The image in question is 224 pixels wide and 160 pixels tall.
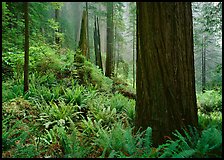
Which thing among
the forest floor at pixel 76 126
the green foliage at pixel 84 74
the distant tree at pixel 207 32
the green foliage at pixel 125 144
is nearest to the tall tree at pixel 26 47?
the forest floor at pixel 76 126

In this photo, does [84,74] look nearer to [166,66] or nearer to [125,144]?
[166,66]

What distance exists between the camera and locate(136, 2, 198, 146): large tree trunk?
3.68 metres

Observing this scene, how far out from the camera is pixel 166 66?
3686mm

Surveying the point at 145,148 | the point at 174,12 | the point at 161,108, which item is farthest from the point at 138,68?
the point at 145,148

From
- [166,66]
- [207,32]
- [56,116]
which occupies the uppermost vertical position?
[207,32]

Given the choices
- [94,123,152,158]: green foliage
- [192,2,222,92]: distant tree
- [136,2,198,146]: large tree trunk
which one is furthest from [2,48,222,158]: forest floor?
[192,2,222,92]: distant tree

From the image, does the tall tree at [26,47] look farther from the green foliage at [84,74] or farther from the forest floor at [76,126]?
the green foliage at [84,74]

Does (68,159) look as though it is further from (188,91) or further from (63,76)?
(63,76)

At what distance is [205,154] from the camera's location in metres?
2.92

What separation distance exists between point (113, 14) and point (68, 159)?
1468cm

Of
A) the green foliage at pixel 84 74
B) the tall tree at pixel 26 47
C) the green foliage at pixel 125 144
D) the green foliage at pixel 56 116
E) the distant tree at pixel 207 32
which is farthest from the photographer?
the green foliage at pixel 84 74

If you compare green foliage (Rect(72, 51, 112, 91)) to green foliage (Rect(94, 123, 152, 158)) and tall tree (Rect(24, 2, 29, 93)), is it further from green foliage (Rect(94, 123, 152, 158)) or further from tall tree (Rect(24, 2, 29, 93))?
green foliage (Rect(94, 123, 152, 158))

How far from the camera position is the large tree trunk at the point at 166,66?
145 inches

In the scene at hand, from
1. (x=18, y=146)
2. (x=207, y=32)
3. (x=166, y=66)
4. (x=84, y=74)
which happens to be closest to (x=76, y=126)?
(x=18, y=146)
